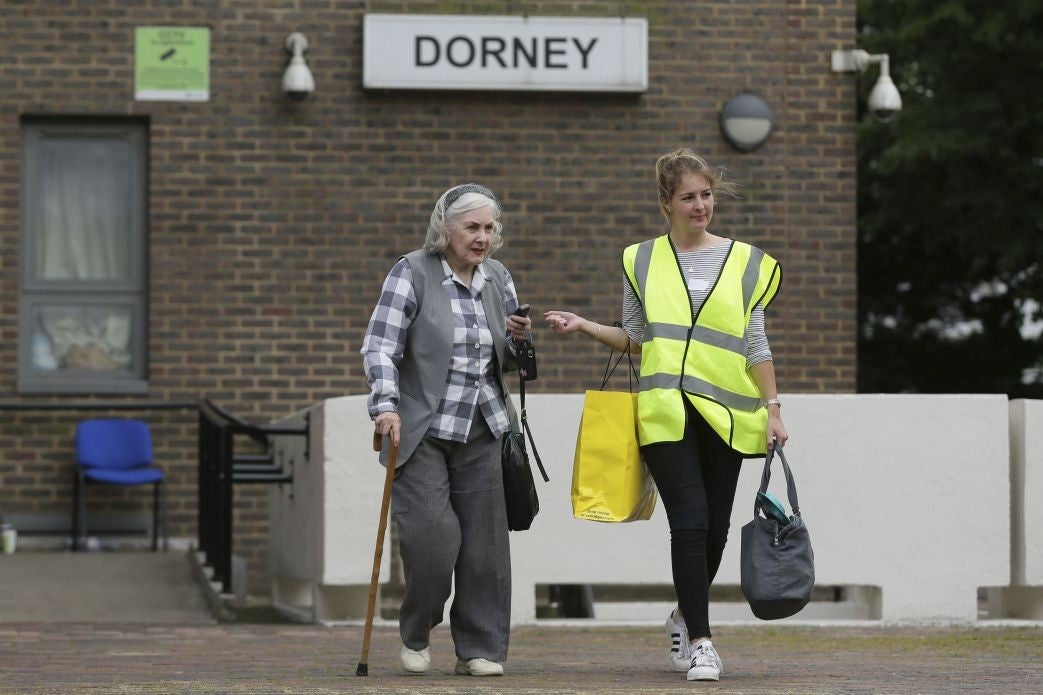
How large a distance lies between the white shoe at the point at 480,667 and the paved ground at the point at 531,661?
2.5 inches

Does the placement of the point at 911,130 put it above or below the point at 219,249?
above

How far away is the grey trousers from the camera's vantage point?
6590 mm

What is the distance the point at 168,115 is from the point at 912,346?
549 inches

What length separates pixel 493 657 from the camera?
6.68m

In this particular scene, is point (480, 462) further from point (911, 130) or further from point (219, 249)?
point (911, 130)

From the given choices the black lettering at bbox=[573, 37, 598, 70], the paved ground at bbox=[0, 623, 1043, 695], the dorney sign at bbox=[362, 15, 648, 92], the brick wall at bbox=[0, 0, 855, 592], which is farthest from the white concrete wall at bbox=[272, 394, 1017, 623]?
the black lettering at bbox=[573, 37, 598, 70]

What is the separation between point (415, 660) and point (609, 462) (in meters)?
0.96

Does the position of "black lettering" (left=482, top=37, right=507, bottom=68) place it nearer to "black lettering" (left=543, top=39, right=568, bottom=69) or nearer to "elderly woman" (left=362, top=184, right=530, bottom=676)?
"black lettering" (left=543, top=39, right=568, bottom=69)

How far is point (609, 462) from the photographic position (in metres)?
6.57

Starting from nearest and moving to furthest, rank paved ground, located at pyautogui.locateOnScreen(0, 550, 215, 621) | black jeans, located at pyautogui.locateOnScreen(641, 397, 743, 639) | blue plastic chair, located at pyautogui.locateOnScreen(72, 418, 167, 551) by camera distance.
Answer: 1. black jeans, located at pyautogui.locateOnScreen(641, 397, 743, 639)
2. paved ground, located at pyautogui.locateOnScreen(0, 550, 215, 621)
3. blue plastic chair, located at pyautogui.locateOnScreen(72, 418, 167, 551)

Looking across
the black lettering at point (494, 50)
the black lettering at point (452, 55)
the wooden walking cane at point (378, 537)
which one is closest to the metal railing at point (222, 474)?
the black lettering at point (452, 55)

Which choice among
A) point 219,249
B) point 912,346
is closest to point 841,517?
point 219,249

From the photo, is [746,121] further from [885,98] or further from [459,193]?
[459,193]

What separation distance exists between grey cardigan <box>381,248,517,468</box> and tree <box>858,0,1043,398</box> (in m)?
12.2
